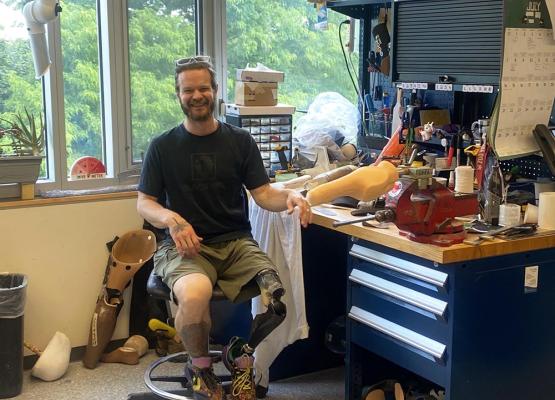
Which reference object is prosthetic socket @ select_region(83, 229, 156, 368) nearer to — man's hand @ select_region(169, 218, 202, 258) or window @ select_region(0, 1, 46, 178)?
window @ select_region(0, 1, 46, 178)

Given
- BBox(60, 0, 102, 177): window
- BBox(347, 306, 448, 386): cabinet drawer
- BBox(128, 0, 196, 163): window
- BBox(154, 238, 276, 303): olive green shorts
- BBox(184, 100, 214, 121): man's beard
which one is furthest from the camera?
BBox(128, 0, 196, 163): window

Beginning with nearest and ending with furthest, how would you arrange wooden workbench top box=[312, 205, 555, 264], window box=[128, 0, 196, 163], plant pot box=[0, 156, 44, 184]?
1. wooden workbench top box=[312, 205, 555, 264]
2. plant pot box=[0, 156, 44, 184]
3. window box=[128, 0, 196, 163]

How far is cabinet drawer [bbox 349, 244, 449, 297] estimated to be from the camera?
222 centimetres

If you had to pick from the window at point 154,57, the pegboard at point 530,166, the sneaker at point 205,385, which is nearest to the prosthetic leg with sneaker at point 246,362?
the sneaker at point 205,385

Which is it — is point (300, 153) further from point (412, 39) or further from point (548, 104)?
point (548, 104)

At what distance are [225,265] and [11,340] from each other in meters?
0.96

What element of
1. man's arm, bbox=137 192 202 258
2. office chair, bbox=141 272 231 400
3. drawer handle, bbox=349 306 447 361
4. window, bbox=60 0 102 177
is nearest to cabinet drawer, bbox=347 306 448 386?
drawer handle, bbox=349 306 447 361

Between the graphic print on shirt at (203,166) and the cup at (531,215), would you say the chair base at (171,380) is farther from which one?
the cup at (531,215)

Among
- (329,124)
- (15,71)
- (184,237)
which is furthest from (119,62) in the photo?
(184,237)

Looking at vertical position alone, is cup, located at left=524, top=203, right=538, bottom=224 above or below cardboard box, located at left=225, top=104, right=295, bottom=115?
below

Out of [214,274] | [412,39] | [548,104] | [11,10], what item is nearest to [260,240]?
[214,274]

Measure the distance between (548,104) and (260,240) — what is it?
119 cm

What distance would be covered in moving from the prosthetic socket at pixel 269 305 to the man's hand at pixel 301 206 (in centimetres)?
22

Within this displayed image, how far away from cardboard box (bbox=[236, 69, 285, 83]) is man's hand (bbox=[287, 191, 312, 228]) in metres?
1.05
